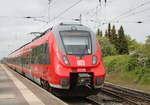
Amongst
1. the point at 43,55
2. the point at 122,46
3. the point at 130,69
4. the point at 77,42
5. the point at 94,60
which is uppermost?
the point at 122,46

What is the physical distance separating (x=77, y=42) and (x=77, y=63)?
118 centimetres

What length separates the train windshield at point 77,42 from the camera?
496 inches

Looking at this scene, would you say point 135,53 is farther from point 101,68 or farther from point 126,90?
point 101,68

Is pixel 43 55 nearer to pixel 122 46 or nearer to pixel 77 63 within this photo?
pixel 77 63

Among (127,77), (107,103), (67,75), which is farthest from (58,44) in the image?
(127,77)

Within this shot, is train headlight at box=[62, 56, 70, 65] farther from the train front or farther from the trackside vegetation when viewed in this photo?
the trackside vegetation

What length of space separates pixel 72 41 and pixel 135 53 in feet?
41.7

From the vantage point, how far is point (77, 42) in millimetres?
12891

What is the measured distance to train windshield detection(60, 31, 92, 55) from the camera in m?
12.6

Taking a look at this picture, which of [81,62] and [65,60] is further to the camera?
[81,62]

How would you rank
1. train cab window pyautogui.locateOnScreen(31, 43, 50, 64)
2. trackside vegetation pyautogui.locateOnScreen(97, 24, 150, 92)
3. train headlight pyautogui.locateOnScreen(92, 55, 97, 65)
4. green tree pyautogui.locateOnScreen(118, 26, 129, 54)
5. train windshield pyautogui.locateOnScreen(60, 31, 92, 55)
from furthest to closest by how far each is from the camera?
1. green tree pyautogui.locateOnScreen(118, 26, 129, 54)
2. trackside vegetation pyautogui.locateOnScreen(97, 24, 150, 92)
3. train cab window pyautogui.locateOnScreen(31, 43, 50, 64)
4. train windshield pyautogui.locateOnScreen(60, 31, 92, 55)
5. train headlight pyautogui.locateOnScreen(92, 55, 97, 65)

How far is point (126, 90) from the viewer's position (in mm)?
16328

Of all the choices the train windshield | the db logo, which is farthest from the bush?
the db logo

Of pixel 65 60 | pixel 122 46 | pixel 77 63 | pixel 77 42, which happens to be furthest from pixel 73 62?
pixel 122 46
